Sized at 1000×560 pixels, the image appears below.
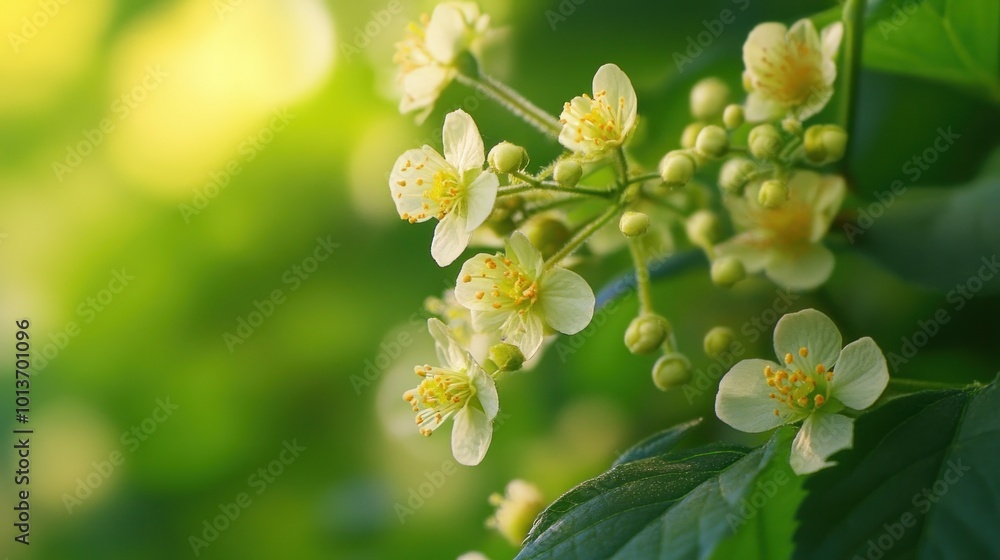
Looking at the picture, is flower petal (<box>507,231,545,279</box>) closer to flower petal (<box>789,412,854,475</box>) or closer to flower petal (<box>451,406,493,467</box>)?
flower petal (<box>451,406,493,467</box>)

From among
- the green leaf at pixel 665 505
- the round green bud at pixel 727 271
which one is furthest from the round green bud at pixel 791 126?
the green leaf at pixel 665 505

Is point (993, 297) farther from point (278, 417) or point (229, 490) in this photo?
point (229, 490)

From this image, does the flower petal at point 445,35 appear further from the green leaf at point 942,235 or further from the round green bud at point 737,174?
the green leaf at point 942,235

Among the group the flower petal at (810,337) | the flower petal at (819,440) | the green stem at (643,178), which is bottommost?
the flower petal at (819,440)

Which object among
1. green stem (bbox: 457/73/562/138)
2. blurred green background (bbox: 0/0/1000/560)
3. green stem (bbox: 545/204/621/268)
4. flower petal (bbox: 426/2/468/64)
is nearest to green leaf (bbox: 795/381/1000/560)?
green stem (bbox: 545/204/621/268)

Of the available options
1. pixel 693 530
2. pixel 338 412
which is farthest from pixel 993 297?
pixel 338 412

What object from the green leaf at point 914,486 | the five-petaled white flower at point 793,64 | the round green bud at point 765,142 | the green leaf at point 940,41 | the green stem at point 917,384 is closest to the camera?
the green leaf at point 914,486
